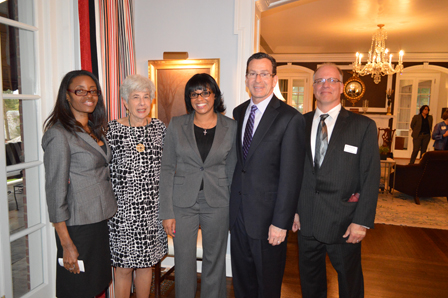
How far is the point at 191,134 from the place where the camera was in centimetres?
204

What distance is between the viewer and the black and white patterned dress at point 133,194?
2047 mm

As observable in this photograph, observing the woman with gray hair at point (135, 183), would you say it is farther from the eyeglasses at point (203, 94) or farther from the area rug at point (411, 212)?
the area rug at point (411, 212)

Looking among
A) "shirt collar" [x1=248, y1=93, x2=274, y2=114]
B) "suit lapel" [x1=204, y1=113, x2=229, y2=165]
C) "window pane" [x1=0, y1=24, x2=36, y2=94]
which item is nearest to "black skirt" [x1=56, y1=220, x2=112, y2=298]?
"suit lapel" [x1=204, y1=113, x2=229, y2=165]

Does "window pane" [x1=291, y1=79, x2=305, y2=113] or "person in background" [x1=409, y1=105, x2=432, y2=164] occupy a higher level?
"window pane" [x1=291, y1=79, x2=305, y2=113]

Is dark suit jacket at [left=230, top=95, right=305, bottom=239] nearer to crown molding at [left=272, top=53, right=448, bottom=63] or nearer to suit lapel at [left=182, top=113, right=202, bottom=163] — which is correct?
suit lapel at [left=182, top=113, right=202, bottom=163]

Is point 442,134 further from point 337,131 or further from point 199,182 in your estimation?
point 199,182

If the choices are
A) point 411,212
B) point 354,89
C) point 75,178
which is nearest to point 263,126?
point 75,178

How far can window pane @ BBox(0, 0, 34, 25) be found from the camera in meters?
1.86

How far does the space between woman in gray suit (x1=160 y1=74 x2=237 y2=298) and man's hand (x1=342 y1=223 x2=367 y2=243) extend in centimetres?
82

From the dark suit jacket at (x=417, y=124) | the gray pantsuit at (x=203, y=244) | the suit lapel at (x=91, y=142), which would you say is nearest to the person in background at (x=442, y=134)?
the dark suit jacket at (x=417, y=124)

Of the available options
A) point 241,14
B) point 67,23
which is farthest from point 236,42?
point 67,23

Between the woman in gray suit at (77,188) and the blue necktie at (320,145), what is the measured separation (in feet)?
4.52

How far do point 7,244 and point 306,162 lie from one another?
1992mm

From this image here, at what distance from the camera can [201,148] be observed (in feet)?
6.70
